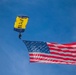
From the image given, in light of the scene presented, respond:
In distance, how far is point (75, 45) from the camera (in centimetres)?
7212

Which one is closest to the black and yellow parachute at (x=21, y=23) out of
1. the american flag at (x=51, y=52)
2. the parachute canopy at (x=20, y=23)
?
the parachute canopy at (x=20, y=23)

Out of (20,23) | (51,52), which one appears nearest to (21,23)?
(20,23)

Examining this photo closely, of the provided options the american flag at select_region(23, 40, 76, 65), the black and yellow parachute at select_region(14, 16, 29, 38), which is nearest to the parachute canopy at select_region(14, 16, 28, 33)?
the black and yellow parachute at select_region(14, 16, 29, 38)

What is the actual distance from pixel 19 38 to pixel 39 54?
3.22 meters

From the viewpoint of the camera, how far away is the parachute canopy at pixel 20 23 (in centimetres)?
7138

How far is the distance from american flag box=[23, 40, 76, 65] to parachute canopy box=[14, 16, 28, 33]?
2524 millimetres

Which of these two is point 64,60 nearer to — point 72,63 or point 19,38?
point 72,63

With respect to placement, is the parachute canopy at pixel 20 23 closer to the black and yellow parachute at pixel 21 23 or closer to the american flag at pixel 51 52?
the black and yellow parachute at pixel 21 23

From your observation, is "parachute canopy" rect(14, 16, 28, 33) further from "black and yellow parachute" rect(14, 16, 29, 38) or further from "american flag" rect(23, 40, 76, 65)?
"american flag" rect(23, 40, 76, 65)

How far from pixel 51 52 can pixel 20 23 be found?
5138mm

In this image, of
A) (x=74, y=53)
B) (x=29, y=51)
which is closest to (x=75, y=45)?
(x=74, y=53)

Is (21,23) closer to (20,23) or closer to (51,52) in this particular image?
(20,23)

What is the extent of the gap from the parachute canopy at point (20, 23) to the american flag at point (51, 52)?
8.28ft

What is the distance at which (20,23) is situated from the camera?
235 feet
